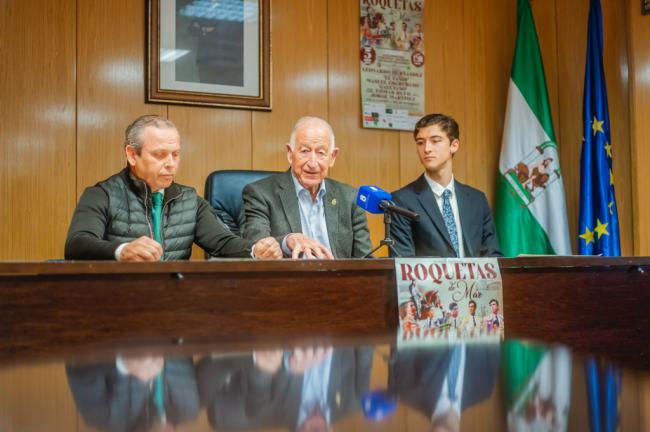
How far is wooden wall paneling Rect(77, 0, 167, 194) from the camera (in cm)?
303

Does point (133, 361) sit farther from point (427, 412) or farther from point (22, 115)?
point (22, 115)

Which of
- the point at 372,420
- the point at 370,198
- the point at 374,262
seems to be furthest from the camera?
the point at 370,198

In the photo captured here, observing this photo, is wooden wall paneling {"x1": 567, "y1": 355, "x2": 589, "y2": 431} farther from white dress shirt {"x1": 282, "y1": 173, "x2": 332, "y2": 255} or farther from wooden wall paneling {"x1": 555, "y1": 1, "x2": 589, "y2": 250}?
wooden wall paneling {"x1": 555, "y1": 1, "x2": 589, "y2": 250}

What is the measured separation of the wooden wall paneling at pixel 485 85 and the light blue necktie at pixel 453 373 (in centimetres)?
351

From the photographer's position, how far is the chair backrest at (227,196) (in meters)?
2.71

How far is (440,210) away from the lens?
2857 millimetres

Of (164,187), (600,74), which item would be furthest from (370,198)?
(600,74)

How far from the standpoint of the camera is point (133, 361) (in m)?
0.33

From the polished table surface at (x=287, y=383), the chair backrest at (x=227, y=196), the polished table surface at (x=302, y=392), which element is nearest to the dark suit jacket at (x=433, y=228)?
the chair backrest at (x=227, y=196)

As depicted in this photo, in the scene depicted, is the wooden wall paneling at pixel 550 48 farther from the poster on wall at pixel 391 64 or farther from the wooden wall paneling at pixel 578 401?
the wooden wall paneling at pixel 578 401

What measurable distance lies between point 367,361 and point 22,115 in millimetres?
2996

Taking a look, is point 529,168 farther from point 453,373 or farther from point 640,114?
point 453,373

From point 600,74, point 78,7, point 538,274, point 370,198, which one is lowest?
point 538,274

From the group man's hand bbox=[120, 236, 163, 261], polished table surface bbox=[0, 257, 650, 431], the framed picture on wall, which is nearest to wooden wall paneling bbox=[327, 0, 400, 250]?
the framed picture on wall
